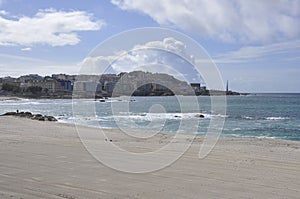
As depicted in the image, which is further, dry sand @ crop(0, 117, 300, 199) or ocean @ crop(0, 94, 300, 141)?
ocean @ crop(0, 94, 300, 141)

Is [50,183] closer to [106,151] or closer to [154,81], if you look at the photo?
[154,81]

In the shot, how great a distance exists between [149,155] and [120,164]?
265 centimetres

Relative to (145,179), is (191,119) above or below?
below

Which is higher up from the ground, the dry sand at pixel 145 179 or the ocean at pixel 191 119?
the dry sand at pixel 145 179

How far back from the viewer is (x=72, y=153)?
14.7 meters

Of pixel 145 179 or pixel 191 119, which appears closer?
pixel 145 179

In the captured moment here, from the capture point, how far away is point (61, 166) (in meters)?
11.8

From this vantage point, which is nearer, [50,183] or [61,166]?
[50,183]

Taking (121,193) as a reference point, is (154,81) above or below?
above

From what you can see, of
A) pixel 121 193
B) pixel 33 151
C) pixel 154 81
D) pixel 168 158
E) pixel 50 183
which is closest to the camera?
pixel 121 193

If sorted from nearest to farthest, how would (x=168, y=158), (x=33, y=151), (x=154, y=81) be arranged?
(x=154, y=81) < (x=168, y=158) < (x=33, y=151)

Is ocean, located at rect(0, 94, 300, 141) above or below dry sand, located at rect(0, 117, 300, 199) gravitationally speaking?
below

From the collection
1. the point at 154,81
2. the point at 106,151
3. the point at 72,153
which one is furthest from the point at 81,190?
the point at 106,151

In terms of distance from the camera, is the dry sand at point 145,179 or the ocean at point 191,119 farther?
the ocean at point 191,119
